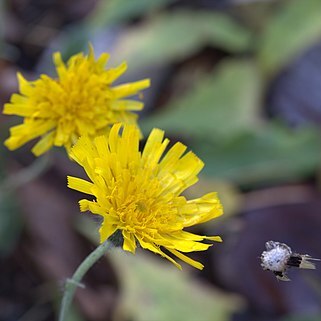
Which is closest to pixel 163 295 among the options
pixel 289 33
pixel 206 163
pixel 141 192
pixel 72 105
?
pixel 206 163

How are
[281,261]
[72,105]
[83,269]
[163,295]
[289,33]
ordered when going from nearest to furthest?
1. [281,261]
2. [83,269]
3. [72,105]
4. [163,295]
5. [289,33]

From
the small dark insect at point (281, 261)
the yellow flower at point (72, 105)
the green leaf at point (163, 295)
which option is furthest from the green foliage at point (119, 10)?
the small dark insect at point (281, 261)

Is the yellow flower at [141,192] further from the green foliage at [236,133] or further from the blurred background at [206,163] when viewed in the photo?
the green foliage at [236,133]

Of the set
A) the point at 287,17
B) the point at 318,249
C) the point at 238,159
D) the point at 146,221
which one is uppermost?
the point at 287,17

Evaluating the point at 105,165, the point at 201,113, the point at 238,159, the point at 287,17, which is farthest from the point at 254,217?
the point at 105,165

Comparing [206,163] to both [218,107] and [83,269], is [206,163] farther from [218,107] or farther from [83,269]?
[83,269]

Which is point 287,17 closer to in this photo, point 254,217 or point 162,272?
point 254,217
